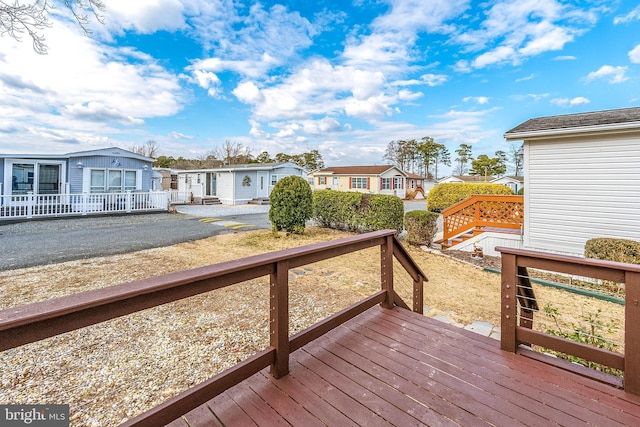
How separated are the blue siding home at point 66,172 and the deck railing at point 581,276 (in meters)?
17.6

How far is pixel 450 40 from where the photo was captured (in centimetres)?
1144

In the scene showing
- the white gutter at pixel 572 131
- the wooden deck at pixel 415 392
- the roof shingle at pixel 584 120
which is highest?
the roof shingle at pixel 584 120

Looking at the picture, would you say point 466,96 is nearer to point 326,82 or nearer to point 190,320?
point 326,82

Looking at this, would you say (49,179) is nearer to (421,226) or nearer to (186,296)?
(421,226)

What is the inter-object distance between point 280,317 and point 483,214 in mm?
8723

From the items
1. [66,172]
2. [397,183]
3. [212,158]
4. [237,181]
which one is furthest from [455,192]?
[212,158]

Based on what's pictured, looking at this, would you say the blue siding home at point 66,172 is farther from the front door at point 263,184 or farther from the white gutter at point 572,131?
the white gutter at point 572,131

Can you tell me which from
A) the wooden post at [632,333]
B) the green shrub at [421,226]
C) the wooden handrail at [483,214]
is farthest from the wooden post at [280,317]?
the wooden handrail at [483,214]

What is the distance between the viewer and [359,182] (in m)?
31.0

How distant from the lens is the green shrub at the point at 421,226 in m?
7.99

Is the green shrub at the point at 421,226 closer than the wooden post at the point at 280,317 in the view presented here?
No

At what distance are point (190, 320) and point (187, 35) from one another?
12708 mm

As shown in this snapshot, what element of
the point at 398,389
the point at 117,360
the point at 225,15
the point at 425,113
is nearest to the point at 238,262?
the point at 398,389

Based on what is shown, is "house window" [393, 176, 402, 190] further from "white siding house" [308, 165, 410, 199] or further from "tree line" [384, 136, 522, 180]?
"tree line" [384, 136, 522, 180]
